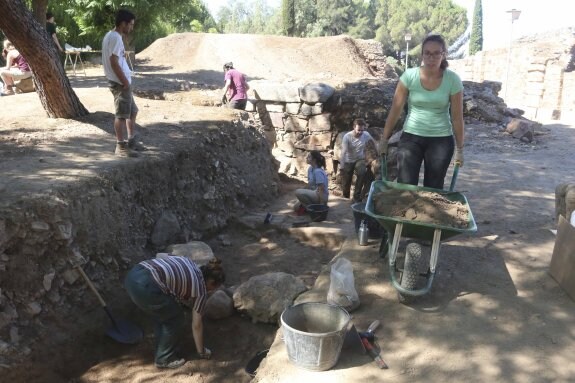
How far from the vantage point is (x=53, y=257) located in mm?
3729

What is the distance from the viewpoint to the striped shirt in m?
3.29

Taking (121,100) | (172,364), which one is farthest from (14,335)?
(121,100)

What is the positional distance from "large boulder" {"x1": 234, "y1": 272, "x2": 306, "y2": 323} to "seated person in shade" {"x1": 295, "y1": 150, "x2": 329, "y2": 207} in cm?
220

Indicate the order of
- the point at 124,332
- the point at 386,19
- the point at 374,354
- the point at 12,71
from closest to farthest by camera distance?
the point at 374,354 → the point at 124,332 → the point at 12,71 → the point at 386,19

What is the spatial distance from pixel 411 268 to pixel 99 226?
287 cm

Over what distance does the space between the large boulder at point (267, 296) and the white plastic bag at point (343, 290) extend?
2.36ft

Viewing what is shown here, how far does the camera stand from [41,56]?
6.04 meters

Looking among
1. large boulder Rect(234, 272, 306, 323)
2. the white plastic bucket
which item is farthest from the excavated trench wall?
the white plastic bucket

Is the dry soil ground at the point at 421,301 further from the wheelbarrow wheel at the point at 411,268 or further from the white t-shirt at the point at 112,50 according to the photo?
the white t-shirt at the point at 112,50

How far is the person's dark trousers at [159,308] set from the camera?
326 cm

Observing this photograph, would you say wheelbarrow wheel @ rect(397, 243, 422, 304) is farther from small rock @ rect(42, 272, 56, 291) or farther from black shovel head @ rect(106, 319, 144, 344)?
small rock @ rect(42, 272, 56, 291)

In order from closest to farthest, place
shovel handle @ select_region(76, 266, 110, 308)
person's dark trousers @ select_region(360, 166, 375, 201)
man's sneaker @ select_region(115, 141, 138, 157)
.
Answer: shovel handle @ select_region(76, 266, 110, 308), man's sneaker @ select_region(115, 141, 138, 157), person's dark trousers @ select_region(360, 166, 375, 201)

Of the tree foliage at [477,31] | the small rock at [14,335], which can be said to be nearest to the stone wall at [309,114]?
the small rock at [14,335]

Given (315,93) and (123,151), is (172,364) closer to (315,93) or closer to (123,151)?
(123,151)
